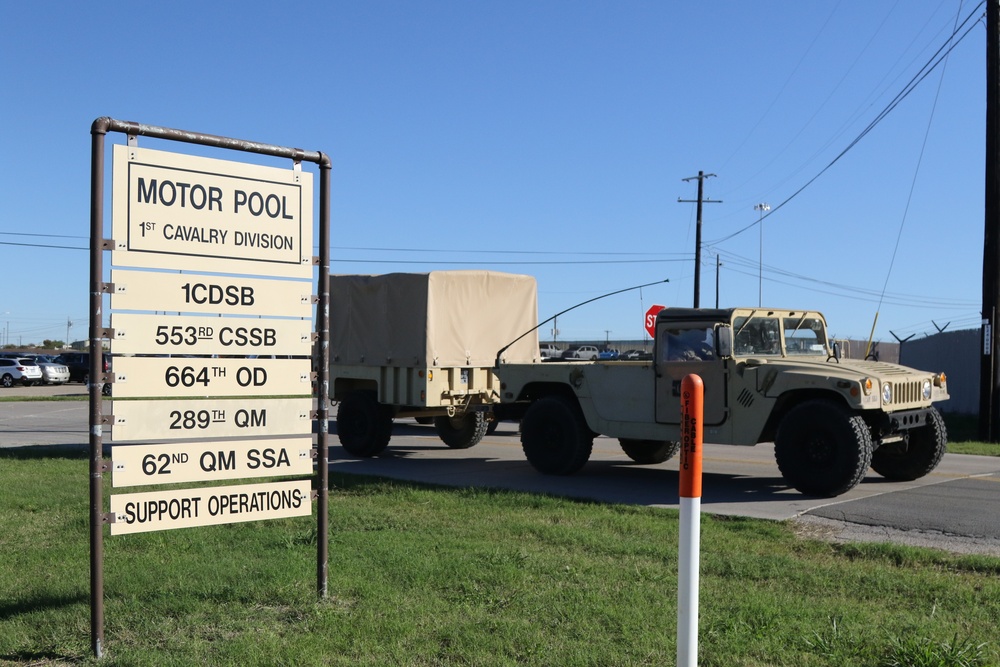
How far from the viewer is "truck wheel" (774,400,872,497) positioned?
33.7 feet

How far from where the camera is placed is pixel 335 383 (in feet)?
52.6

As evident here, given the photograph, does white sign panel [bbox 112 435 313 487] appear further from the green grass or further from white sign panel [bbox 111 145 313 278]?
white sign panel [bbox 111 145 313 278]

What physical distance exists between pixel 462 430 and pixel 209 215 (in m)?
11.1

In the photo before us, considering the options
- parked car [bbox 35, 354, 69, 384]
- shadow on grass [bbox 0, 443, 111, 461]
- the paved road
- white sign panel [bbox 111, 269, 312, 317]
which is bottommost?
parked car [bbox 35, 354, 69, 384]

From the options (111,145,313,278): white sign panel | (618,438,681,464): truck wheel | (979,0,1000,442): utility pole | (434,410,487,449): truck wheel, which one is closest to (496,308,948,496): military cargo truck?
(618,438,681,464): truck wheel

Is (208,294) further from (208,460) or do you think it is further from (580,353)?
(580,353)

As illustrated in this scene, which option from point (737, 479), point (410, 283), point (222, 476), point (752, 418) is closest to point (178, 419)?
point (222, 476)

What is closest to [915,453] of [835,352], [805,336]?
[835,352]

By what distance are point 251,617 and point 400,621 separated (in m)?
0.86

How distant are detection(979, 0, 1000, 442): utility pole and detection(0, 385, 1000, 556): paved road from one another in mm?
2934

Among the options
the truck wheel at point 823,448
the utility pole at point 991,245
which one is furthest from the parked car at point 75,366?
the truck wheel at point 823,448

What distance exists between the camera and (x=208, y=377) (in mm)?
5777

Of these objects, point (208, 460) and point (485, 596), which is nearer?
point (208, 460)

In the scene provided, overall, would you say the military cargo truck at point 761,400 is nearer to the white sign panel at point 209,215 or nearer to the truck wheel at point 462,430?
the truck wheel at point 462,430
